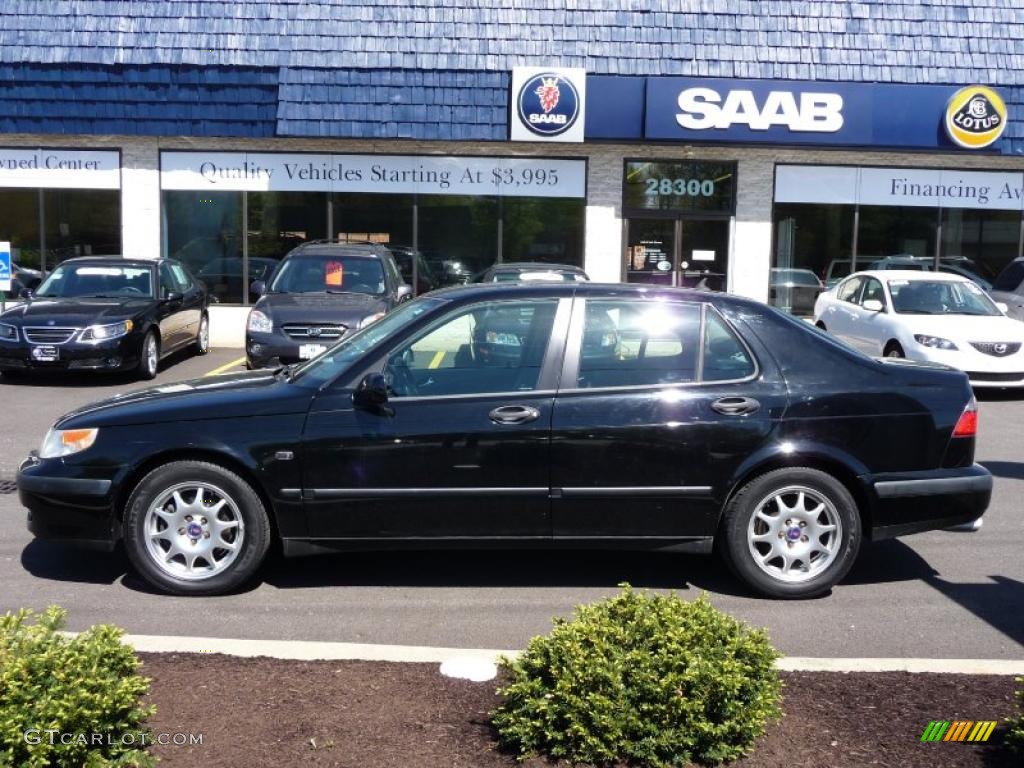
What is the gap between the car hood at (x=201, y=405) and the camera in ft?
18.5

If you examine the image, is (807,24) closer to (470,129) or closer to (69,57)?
(470,129)

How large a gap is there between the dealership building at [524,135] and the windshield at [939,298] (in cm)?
388

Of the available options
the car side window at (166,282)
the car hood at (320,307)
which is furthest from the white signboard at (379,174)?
the car hood at (320,307)

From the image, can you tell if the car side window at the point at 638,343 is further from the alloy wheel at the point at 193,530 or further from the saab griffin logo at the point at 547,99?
the saab griffin logo at the point at 547,99

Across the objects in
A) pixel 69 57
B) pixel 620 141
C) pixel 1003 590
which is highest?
pixel 69 57

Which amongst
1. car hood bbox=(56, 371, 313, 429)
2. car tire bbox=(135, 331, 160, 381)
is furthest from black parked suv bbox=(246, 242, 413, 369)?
car hood bbox=(56, 371, 313, 429)

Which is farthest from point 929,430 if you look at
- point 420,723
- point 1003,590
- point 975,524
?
point 420,723

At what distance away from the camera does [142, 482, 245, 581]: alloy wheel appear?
5.64 metres

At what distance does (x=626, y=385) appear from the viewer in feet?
18.7

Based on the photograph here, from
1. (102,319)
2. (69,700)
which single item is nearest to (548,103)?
(102,319)

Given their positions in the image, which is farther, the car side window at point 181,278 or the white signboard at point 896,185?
the white signboard at point 896,185

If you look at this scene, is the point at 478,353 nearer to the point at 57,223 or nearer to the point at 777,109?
the point at 777,109

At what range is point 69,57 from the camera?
57.7 ft

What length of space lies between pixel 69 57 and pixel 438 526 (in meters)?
14.8
